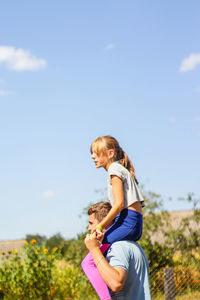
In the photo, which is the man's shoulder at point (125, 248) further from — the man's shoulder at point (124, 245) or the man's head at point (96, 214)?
the man's head at point (96, 214)

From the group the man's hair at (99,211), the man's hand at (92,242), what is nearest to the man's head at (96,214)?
the man's hair at (99,211)

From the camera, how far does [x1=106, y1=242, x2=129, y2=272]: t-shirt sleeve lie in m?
2.36

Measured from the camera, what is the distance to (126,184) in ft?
9.45

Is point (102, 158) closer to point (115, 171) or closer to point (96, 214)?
point (115, 171)

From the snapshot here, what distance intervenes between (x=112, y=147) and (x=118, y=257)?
81 cm

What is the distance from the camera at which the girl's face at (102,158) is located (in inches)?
118

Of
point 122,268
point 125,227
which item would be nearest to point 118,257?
point 122,268

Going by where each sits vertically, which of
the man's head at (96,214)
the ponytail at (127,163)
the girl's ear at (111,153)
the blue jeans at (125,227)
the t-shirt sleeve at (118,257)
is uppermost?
the girl's ear at (111,153)

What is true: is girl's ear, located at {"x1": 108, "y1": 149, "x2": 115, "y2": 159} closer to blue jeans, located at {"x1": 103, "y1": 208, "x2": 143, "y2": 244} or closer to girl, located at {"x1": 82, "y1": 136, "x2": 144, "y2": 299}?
girl, located at {"x1": 82, "y1": 136, "x2": 144, "y2": 299}

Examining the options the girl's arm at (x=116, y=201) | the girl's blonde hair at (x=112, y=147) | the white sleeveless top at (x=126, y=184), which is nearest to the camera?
the girl's arm at (x=116, y=201)

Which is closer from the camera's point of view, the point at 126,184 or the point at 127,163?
the point at 126,184

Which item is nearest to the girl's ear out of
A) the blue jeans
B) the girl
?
the girl

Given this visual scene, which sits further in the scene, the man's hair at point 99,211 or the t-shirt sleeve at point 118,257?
the man's hair at point 99,211

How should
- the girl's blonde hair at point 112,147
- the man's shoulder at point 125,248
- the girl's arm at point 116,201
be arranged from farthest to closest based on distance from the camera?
the girl's blonde hair at point 112,147 < the girl's arm at point 116,201 < the man's shoulder at point 125,248
